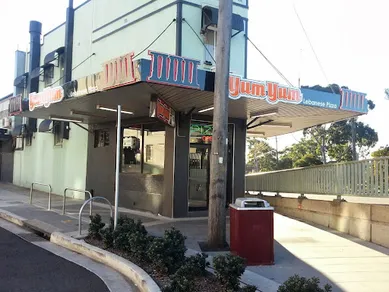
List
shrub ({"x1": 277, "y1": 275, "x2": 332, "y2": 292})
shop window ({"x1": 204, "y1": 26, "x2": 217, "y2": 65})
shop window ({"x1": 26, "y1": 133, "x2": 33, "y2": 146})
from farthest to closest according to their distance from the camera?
shop window ({"x1": 26, "y1": 133, "x2": 33, "y2": 146}) → shop window ({"x1": 204, "y1": 26, "x2": 217, "y2": 65}) → shrub ({"x1": 277, "y1": 275, "x2": 332, "y2": 292})

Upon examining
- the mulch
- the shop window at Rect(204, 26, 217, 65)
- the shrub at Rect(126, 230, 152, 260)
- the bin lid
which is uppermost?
the shop window at Rect(204, 26, 217, 65)

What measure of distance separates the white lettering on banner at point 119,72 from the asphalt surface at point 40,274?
3672mm

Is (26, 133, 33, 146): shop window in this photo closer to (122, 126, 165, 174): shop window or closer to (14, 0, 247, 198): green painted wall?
(14, 0, 247, 198): green painted wall

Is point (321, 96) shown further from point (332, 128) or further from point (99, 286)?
point (332, 128)

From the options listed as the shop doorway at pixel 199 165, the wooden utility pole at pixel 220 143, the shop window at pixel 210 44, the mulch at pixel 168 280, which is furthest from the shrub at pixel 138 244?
the shop window at pixel 210 44

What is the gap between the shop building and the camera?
8969mm

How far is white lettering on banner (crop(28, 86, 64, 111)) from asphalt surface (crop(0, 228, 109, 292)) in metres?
4.53

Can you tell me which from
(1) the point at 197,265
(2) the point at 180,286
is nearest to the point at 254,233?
(1) the point at 197,265

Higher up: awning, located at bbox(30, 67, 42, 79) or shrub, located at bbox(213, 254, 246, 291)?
awning, located at bbox(30, 67, 42, 79)

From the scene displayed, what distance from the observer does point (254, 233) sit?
6.62 meters

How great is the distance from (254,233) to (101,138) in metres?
10.5

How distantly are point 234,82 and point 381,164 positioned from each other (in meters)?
3.69

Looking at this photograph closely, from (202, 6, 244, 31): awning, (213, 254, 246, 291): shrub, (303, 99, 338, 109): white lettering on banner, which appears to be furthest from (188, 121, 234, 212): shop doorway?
(213, 254, 246, 291): shrub

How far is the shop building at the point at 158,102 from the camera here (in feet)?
29.4
